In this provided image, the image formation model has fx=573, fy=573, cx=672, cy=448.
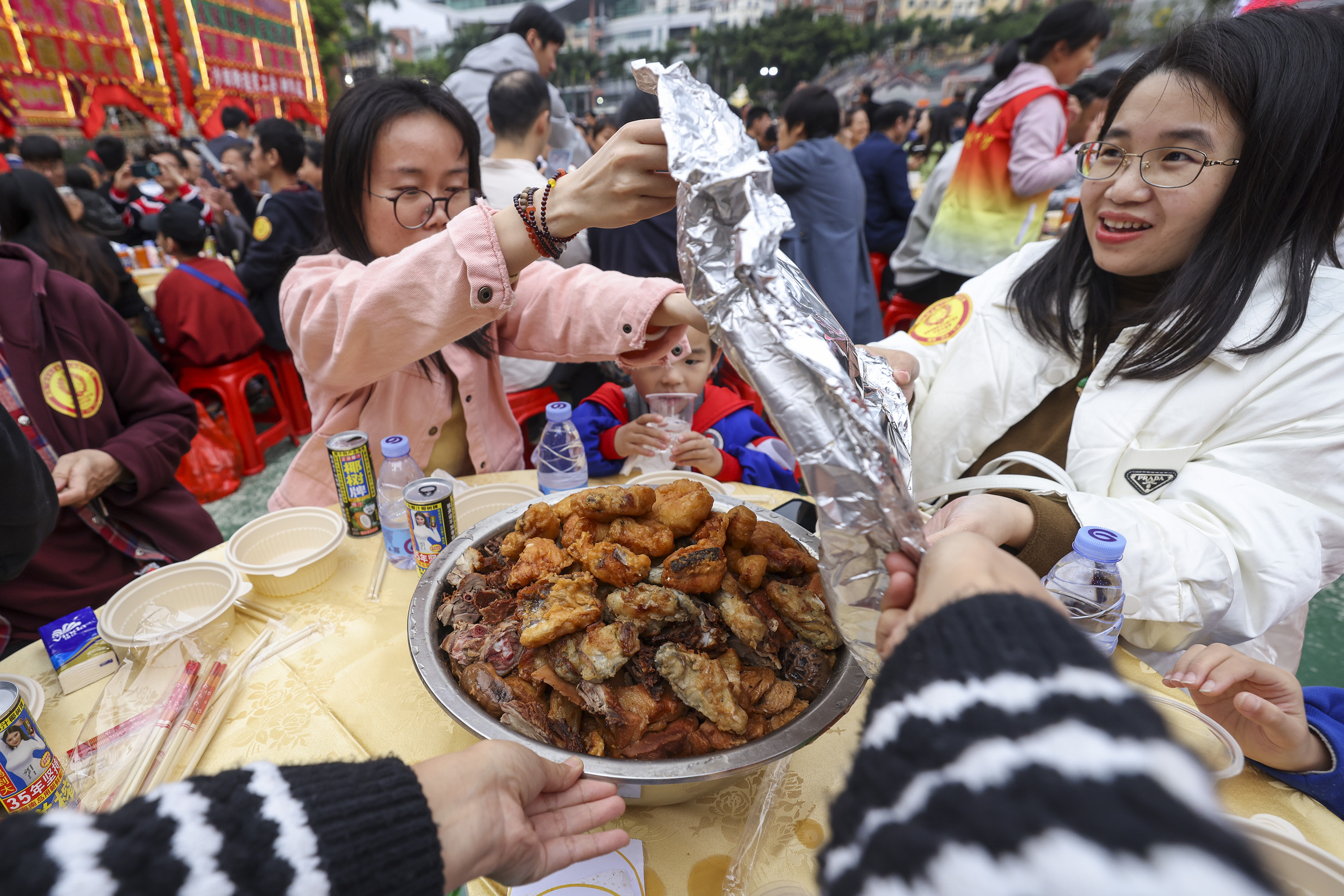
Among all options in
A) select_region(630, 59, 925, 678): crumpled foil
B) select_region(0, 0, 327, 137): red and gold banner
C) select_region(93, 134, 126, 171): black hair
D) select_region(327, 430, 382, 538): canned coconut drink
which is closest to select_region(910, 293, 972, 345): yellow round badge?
select_region(630, 59, 925, 678): crumpled foil

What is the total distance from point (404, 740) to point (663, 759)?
1.91ft

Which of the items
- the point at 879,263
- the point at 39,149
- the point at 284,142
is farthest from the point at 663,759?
the point at 39,149

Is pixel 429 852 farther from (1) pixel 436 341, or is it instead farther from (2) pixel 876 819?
(1) pixel 436 341

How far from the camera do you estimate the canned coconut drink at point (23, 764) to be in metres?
0.92

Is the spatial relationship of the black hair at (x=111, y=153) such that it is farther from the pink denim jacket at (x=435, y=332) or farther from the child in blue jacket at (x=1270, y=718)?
the child in blue jacket at (x=1270, y=718)

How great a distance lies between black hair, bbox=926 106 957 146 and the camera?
8781mm

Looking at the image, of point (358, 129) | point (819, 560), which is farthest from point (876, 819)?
point (358, 129)

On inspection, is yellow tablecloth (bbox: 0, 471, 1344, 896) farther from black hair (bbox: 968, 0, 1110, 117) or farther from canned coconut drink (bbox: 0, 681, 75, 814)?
black hair (bbox: 968, 0, 1110, 117)

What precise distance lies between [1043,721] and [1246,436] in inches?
60.1

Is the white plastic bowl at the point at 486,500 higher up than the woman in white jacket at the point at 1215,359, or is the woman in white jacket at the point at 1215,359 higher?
the woman in white jacket at the point at 1215,359

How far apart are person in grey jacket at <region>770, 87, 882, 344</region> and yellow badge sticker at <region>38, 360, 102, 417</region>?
4.15 meters

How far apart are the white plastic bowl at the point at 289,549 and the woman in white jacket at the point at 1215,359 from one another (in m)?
1.58

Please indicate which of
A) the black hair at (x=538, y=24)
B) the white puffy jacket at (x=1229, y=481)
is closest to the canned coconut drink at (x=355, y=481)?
the white puffy jacket at (x=1229, y=481)

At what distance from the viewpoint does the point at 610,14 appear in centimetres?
2845
